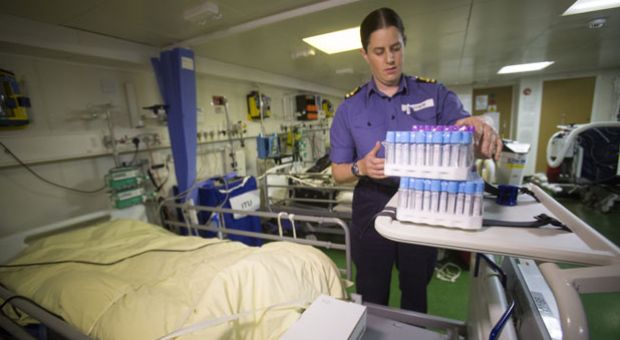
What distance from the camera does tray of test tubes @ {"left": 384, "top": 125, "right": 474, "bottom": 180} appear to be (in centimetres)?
71

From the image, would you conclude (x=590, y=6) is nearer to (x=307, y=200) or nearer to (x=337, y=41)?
(x=337, y=41)

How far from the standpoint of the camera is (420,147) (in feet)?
2.47

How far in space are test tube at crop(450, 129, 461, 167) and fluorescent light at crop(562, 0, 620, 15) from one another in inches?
100.0

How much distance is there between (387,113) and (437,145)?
609 mm

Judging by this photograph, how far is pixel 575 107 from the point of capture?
19.1 feet

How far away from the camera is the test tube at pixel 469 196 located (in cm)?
69

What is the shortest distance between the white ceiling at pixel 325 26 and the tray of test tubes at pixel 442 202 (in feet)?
5.32

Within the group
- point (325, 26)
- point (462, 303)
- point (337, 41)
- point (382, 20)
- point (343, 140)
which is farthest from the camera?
point (337, 41)

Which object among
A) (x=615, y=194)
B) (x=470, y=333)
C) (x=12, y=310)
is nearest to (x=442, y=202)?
(x=470, y=333)

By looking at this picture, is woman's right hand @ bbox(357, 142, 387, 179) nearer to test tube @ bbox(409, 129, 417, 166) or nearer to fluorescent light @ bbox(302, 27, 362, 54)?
test tube @ bbox(409, 129, 417, 166)

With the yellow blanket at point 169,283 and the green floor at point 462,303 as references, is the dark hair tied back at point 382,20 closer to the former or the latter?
the yellow blanket at point 169,283

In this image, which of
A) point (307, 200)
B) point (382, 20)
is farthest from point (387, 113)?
point (307, 200)

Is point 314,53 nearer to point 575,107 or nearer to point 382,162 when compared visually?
point 382,162

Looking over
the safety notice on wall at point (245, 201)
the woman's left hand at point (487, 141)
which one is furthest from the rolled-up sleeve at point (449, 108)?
the safety notice on wall at point (245, 201)
